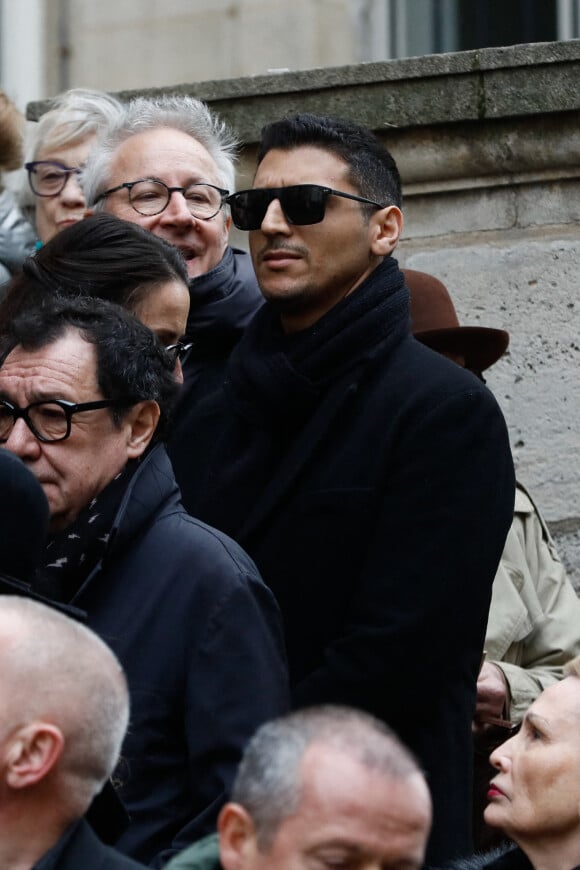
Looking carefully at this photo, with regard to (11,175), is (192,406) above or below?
below

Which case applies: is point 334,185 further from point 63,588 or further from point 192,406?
point 63,588

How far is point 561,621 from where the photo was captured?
4461 millimetres

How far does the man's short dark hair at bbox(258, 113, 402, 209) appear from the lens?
13.2ft

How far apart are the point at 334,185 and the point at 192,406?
23.9 inches

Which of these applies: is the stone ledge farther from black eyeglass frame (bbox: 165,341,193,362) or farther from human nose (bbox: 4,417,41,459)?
human nose (bbox: 4,417,41,459)

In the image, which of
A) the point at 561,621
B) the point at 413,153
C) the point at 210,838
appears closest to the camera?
the point at 210,838

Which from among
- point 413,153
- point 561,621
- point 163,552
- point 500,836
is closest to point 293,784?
point 163,552

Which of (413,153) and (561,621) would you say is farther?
(413,153)

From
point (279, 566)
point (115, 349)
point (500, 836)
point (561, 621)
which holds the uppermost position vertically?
point (115, 349)

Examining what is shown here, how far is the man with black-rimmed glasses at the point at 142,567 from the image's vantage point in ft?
10.6

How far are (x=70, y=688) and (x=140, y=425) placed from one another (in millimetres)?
901

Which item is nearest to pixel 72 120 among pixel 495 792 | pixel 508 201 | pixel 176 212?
pixel 176 212

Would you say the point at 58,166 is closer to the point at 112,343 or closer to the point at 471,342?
the point at 471,342

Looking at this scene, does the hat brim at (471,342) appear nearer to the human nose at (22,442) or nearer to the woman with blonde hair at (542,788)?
the woman with blonde hair at (542,788)
